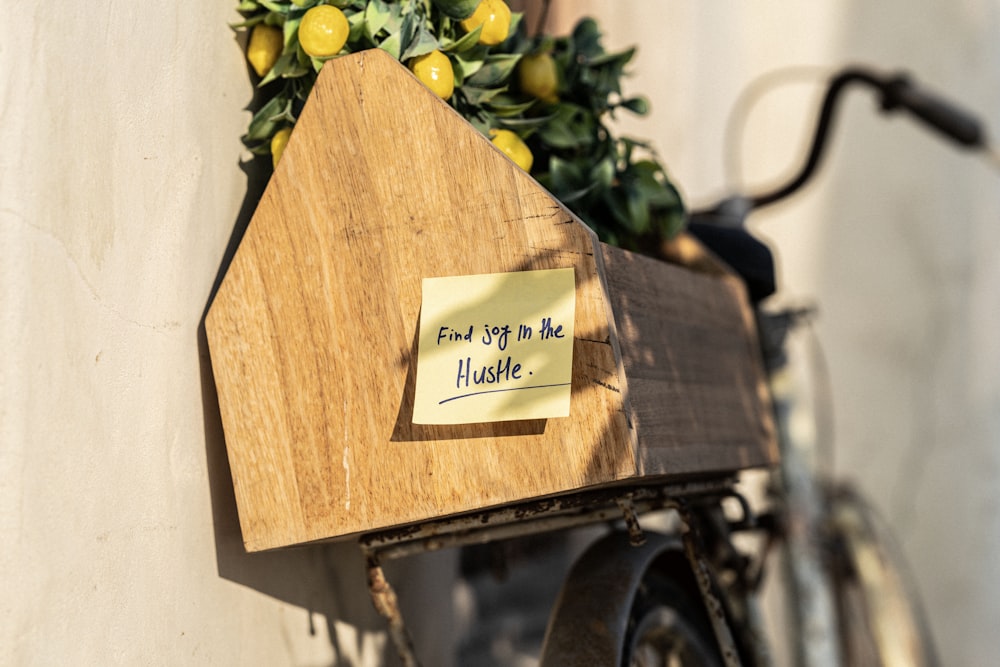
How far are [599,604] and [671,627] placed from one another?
4.9 inches

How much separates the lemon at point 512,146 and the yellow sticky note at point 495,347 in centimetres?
20

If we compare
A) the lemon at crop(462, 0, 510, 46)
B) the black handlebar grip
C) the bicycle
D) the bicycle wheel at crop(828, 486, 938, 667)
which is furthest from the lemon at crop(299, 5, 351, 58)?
the bicycle wheel at crop(828, 486, 938, 667)

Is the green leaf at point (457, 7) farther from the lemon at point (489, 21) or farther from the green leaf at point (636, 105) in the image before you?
the green leaf at point (636, 105)

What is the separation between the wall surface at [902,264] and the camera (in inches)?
115

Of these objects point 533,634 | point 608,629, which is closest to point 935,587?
point 533,634

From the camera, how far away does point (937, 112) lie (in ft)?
5.41

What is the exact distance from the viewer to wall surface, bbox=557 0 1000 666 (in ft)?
9.59

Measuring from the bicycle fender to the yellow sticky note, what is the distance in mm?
247

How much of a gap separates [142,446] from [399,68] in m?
0.33

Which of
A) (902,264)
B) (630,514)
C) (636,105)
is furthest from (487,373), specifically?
(902,264)

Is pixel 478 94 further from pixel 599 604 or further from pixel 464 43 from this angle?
pixel 599 604

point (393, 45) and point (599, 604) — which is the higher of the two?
point (393, 45)

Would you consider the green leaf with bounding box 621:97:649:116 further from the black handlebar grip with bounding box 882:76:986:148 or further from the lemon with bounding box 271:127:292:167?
the black handlebar grip with bounding box 882:76:986:148

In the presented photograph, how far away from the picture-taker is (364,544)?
81 cm
